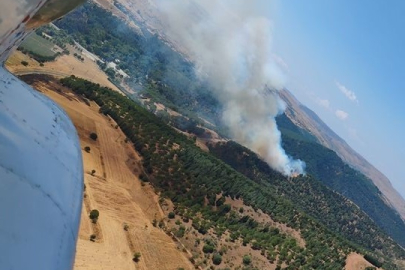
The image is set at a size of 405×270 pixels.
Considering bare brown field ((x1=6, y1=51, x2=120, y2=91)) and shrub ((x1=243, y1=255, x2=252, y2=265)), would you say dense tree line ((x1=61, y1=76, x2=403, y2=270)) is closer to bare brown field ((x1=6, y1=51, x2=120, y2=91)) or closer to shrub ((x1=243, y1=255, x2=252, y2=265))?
shrub ((x1=243, y1=255, x2=252, y2=265))

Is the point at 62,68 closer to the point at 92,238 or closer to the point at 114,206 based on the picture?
the point at 114,206

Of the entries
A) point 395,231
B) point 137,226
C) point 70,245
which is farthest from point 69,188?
point 395,231

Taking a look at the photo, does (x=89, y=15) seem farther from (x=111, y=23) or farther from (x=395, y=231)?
(x=395, y=231)

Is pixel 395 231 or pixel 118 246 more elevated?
pixel 395 231

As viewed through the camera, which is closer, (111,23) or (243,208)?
(243,208)

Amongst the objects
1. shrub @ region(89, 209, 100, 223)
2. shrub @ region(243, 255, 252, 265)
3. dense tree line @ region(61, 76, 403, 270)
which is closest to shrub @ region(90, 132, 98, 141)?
dense tree line @ region(61, 76, 403, 270)

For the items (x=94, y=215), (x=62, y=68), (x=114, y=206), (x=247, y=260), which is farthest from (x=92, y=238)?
(x=62, y=68)

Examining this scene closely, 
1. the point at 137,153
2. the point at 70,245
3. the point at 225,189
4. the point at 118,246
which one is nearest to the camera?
the point at 70,245
